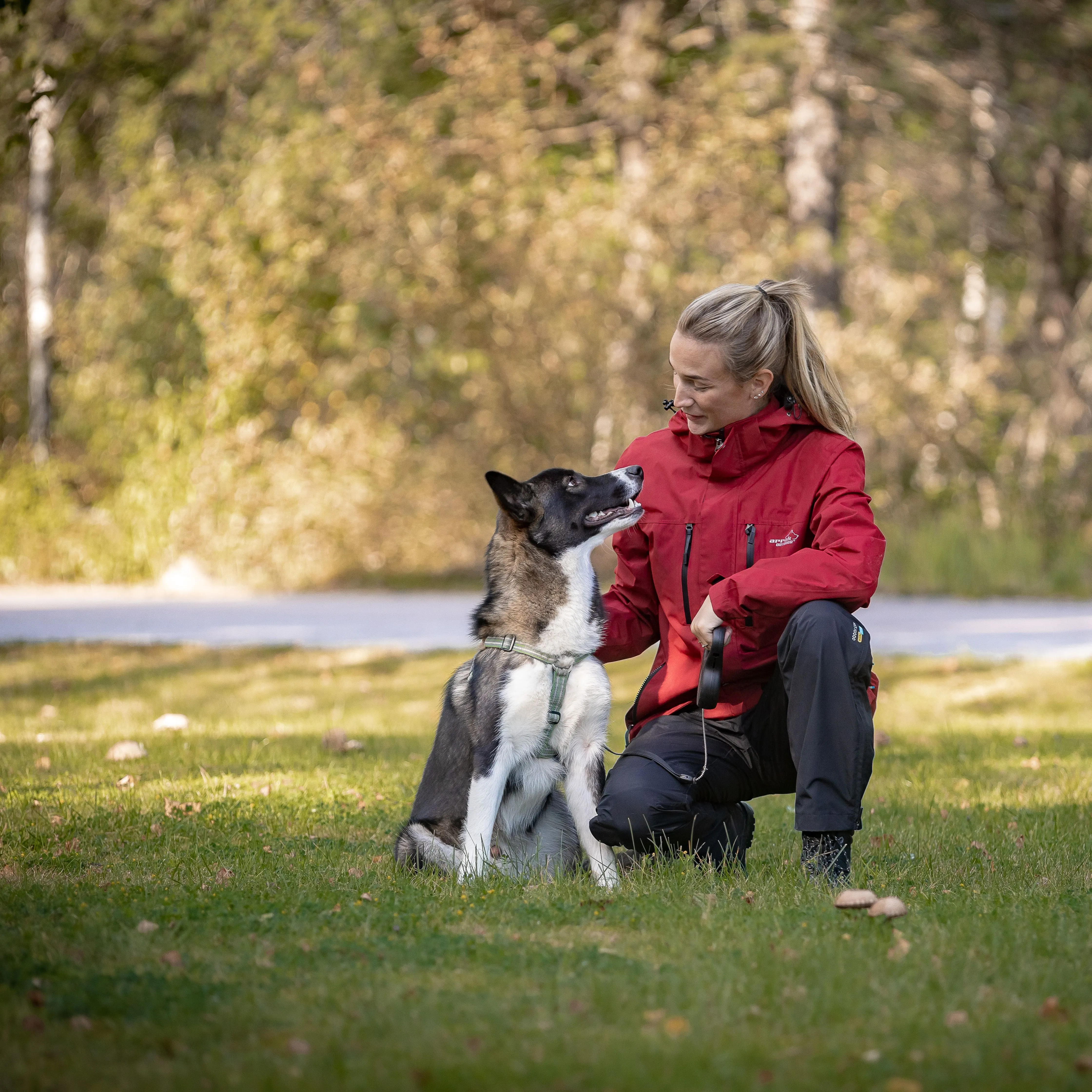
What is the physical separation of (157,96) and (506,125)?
501cm

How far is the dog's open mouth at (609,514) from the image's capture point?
4391mm

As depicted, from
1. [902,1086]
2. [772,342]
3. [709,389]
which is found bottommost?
[902,1086]

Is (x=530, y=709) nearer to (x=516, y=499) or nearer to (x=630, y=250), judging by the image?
(x=516, y=499)

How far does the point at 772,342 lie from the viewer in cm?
425

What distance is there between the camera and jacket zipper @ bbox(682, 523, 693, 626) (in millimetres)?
4258

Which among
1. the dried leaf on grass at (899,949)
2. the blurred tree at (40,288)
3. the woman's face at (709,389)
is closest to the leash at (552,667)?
the woman's face at (709,389)

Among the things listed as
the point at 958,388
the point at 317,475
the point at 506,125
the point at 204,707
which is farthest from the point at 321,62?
the point at 204,707

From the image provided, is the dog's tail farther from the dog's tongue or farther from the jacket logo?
the jacket logo

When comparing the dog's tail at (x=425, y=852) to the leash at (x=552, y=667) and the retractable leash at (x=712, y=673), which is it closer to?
the leash at (x=552, y=667)

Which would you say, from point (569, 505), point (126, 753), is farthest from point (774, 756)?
point (126, 753)

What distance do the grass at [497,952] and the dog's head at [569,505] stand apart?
1162mm

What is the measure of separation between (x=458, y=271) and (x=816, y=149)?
4.64 meters

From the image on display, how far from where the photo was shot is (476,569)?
51.0 ft

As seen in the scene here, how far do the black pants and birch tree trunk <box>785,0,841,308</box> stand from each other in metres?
12.0
